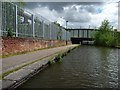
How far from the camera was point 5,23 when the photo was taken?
20219mm

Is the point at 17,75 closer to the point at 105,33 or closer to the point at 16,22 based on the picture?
the point at 16,22

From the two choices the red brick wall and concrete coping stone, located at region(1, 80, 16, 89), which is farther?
the red brick wall

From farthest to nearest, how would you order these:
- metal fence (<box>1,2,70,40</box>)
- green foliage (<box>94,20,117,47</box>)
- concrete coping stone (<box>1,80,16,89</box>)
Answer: green foliage (<box>94,20,117,47</box>), metal fence (<box>1,2,70,40</box>), concrete coping stone (<box>1,80,16,89</box>)

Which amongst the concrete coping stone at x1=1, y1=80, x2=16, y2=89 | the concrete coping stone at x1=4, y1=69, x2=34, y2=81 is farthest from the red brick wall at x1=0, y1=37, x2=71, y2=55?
the concrete coping stone at x1=1, y1=80, x2=16, y2=89

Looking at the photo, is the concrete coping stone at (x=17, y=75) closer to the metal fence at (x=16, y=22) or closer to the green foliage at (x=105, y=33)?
the metal fence at (x=16, y=22)

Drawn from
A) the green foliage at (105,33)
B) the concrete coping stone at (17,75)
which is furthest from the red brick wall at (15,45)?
the green foliage at (105,33)

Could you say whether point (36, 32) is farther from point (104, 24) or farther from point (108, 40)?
point (104, 24)

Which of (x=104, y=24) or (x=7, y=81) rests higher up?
(x=104, y=24)

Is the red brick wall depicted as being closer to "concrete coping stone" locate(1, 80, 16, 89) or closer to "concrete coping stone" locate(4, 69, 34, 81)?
"concrete coping stone" locate(4, 69, 34, 81)

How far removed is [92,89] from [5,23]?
12691mm

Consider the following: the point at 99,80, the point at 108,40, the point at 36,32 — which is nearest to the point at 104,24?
the point at 108,40

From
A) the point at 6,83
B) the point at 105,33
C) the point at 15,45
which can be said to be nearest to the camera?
the point at 6,83

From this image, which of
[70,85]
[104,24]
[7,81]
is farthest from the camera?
[104,24]

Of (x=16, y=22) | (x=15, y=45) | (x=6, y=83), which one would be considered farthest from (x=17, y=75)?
(x=16, y=22)
